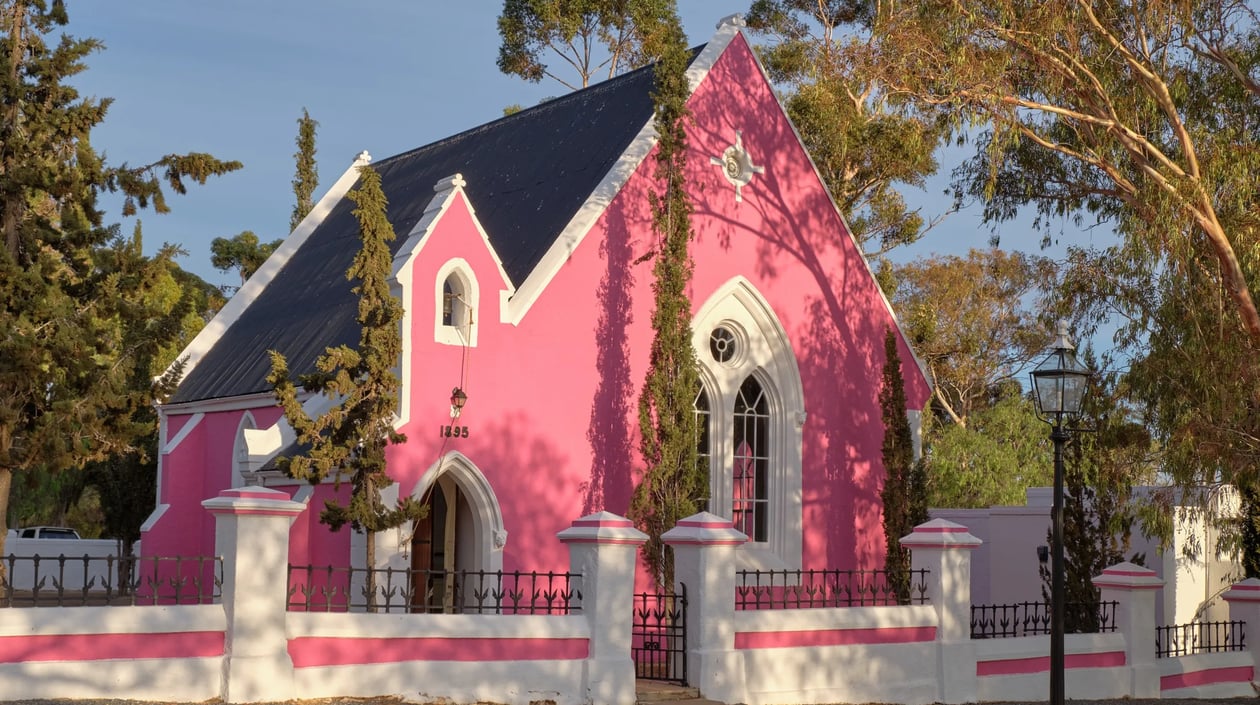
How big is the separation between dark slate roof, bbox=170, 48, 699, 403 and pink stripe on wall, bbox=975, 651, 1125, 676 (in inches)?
304

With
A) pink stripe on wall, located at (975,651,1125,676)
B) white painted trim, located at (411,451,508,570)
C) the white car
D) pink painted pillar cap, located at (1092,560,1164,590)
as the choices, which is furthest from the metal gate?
the white car

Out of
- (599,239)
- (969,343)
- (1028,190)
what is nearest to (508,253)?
(599,239)

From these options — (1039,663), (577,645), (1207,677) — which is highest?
(577,645)

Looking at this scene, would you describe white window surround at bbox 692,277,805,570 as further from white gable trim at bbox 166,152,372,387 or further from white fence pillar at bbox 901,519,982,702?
white gable trim at bbox 166,152,372,387

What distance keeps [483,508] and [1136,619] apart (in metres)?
8.39

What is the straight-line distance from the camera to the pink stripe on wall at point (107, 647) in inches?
438

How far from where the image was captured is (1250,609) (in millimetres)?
20344

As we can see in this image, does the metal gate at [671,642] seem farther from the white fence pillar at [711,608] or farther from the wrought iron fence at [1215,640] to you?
the wrought iron fence at [1215,640]

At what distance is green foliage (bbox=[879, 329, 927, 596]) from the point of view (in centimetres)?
2255

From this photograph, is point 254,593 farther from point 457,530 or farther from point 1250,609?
point 1250,609

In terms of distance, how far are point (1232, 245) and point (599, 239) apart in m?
8.49

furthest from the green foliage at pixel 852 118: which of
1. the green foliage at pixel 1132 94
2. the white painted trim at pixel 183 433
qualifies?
the white painted trim at pixel 183 433

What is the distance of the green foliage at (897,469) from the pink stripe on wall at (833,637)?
6.07 m

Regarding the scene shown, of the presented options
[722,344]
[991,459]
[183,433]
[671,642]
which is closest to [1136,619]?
[671,642]
